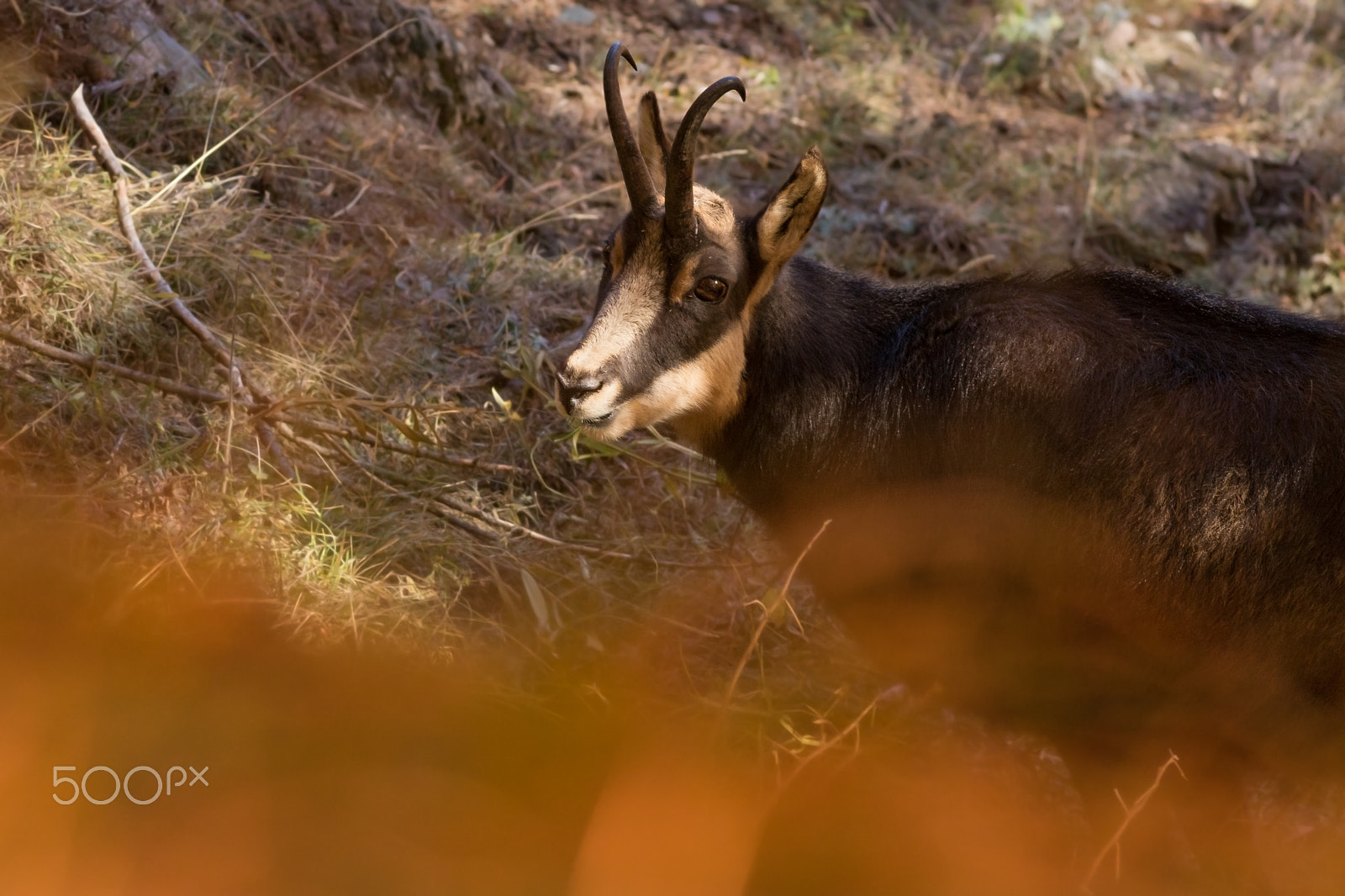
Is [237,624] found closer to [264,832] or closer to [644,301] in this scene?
[264,832]

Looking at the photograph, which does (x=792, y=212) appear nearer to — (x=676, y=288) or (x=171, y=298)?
(x=676, y=288)

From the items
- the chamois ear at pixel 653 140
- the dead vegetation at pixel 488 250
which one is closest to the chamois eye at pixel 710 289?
the chamois ear at pixel 653 140

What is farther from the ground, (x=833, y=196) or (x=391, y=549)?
(x=833, y=196)

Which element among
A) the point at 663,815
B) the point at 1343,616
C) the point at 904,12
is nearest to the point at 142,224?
the point at 663,815

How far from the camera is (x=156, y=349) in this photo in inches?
217

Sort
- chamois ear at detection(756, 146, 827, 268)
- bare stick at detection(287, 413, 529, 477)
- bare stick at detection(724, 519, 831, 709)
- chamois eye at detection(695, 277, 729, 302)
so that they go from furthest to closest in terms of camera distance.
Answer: bare stick at detection(287, 413, 529, 477)
chamois eye at detection(695, 277, 729, 302)
chamois ear at detection(756, 146, 827, 268)
bare stick at detection(724, 519, 831, 709)

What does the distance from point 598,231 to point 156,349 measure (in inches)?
124

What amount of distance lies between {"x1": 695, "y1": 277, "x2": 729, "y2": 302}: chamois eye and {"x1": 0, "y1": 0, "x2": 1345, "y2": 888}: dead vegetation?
116 centimetres

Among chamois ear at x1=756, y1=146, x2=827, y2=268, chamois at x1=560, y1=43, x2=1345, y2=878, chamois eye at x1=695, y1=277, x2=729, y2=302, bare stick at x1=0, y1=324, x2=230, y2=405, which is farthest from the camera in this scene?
bare stick at x1=0, y1=324, x2=230, y2=405

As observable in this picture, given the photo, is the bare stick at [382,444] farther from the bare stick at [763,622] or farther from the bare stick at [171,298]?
the bare stick at [763,622]

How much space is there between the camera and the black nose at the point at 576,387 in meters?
4.01

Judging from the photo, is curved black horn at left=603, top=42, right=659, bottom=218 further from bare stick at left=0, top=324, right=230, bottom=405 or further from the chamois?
bare stick at left=0, top=324, right=230, bottom=405

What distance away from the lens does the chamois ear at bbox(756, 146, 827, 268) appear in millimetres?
4066

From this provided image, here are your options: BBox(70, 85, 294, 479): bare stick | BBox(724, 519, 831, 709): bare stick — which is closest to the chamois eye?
BBox(724, 519, 831, 709): bare stick
